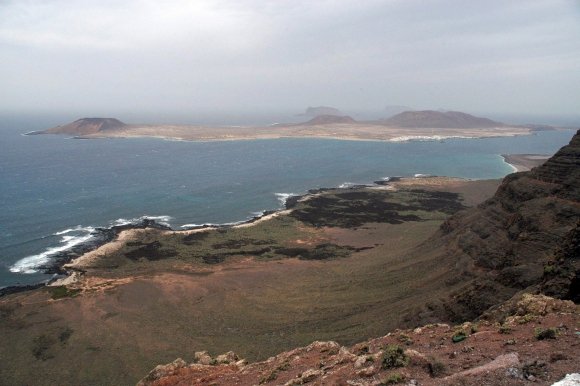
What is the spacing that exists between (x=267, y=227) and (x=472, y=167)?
88.1 meters

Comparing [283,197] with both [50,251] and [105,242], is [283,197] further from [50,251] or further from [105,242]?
[50,251]

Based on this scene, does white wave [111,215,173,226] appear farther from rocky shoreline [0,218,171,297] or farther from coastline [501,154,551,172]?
coastline [501,154,551,172]

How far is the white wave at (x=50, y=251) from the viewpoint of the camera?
4922cm

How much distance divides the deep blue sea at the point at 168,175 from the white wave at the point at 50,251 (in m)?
0.14

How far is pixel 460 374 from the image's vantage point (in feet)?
41.1

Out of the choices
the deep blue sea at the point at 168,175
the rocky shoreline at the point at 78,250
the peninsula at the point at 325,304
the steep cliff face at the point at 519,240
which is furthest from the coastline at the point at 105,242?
the steep cliff face at the point at 519,240

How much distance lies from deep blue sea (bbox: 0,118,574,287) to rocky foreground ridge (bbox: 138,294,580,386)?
121ft

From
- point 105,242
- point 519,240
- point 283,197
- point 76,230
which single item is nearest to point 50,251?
point 105,242

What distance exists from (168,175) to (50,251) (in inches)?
2082

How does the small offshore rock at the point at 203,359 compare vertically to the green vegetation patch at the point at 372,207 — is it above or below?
above

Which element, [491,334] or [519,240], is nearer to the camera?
[491,334]

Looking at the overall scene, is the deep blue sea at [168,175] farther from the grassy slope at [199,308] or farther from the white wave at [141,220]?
the grassy slope at [199,308]

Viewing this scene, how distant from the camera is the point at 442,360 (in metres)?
14.0

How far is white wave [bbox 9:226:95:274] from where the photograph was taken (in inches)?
1938
